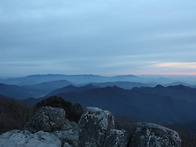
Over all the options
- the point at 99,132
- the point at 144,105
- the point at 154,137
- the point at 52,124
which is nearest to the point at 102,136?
the point at 99,132

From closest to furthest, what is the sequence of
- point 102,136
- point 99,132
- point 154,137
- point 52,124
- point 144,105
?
1. point 154,137
2. point 102,136
3. point 99,132
4. point 52,124
5. point 144,105

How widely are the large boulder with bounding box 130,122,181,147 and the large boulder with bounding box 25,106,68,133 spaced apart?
29.2ft

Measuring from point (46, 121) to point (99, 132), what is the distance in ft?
27.2

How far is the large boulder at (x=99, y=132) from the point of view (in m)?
6.55

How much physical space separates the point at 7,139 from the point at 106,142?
265 inches

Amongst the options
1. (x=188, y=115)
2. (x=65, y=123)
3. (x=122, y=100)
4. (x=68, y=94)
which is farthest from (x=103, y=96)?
(x=65, y=123)

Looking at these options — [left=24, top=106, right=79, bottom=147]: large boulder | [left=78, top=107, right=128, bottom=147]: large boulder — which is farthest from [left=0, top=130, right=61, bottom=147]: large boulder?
[left=78, top=107, right=128, bottom=147]: large boulder

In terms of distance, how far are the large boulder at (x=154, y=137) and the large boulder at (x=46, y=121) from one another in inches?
350

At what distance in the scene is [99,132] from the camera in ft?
22.9

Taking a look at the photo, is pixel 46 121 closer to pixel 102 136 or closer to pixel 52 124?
pixel 52 124

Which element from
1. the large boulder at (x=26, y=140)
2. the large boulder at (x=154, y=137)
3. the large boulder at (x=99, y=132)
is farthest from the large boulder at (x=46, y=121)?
the large boulder at (x=154, y=137)

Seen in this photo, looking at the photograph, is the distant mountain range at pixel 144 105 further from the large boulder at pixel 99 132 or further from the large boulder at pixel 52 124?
the large boulder at pixel 99 132

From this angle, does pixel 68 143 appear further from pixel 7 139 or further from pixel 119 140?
pixel 119 140

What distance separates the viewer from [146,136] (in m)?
6.24
